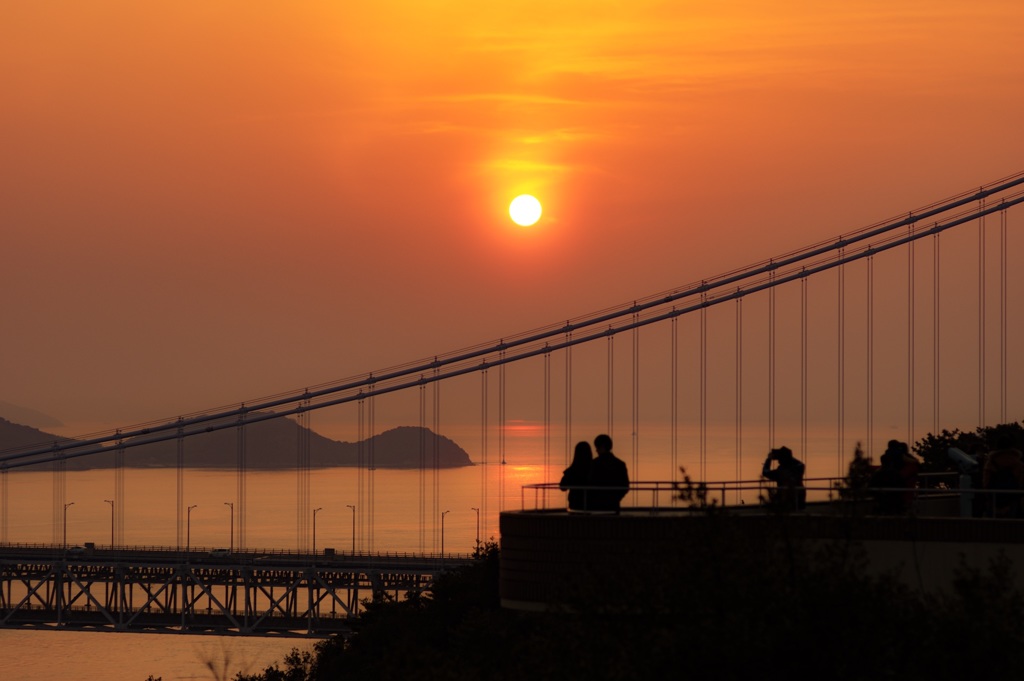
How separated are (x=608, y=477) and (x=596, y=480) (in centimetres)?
24

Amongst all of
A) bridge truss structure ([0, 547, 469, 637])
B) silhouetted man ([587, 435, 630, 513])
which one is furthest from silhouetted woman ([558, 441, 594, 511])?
bridge truss structure ([0, 547, 469, 637])

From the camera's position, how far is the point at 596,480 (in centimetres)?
2309

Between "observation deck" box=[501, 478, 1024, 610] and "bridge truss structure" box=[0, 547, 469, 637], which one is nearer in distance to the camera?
"observation deck" box=[501, 478, 1024, 610]

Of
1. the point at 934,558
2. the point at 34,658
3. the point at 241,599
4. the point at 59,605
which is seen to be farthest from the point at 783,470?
the point at 241,599

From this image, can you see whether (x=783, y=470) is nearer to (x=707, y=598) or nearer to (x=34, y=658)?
(x=707, y=598)

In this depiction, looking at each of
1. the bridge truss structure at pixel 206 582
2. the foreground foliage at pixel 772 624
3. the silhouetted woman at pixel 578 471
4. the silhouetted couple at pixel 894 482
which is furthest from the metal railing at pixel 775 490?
the bridge truss structure at pixel 206 582

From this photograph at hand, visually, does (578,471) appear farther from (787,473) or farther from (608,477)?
(787,473)

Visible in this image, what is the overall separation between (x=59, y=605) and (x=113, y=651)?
5670 cm

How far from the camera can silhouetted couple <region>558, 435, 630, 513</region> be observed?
2270 cm

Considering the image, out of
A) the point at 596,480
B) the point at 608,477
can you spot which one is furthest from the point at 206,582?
the point at 608,477

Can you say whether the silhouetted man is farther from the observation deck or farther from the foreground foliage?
the foreground foliage

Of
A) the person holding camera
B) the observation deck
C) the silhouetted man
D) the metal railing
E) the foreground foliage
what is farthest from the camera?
the person holding camera

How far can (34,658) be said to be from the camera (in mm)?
157875

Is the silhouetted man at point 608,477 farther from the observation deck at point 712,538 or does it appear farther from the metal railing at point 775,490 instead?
the observation deck at point 712,538
